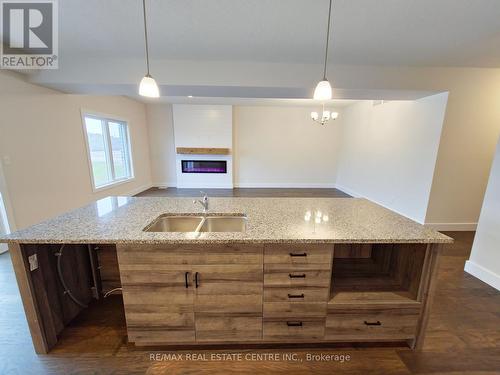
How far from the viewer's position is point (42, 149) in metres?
3.03

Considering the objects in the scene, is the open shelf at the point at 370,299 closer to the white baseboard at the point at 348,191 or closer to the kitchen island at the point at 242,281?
the kitchen island at the point at 242,281

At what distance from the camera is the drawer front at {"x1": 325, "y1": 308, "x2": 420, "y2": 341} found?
4.57 feet

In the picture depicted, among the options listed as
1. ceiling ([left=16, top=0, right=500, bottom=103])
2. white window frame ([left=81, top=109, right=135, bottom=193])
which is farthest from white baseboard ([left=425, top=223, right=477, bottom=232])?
white window frame ([left=81, top=109, right=135, bottom=193])

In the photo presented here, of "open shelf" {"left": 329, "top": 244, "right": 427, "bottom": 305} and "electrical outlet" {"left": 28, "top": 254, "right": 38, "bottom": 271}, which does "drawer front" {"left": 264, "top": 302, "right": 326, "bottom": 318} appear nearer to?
"open shelf" {"left": 329, "top": 244, "right": 427, "bottom": 305}

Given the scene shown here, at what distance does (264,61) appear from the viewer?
9.59ft

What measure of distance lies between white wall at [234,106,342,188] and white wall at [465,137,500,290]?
4782mm

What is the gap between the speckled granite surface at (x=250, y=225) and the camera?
1.24 m

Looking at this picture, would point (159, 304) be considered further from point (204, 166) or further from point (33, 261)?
point (204, 166)

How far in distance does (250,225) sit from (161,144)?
615cm

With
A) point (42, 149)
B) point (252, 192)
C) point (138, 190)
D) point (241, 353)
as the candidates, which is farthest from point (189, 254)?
point (138, 190)

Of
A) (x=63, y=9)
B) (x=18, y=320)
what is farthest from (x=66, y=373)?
(x=63, y=9)

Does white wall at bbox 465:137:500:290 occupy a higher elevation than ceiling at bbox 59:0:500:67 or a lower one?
lower

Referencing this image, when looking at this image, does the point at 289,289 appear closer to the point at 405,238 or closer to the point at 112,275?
the point at 405,238

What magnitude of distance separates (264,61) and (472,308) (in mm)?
3672
